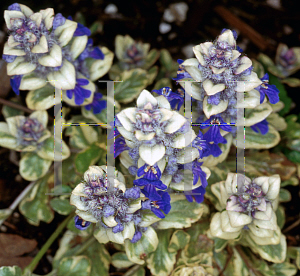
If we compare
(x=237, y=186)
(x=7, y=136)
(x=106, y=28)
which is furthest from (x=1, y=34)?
(x=237, y=186)

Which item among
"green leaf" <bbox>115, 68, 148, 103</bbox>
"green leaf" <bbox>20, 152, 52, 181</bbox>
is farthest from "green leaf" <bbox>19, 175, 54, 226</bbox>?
"green leaf" <bbox>115, 68, 148, 103</bbox>

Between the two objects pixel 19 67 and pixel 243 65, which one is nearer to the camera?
pixel 243 65

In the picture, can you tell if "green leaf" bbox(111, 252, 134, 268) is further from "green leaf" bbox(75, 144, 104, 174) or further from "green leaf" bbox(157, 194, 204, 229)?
"green leaf" bbox(75, 144, 104, 174)

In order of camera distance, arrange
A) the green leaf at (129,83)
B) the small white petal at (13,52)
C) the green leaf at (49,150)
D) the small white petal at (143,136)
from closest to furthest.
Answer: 1. the small white petal at (143,136)
2. the small white petal at (13,52)
3. the green leaf at (49,150)
4. the green leaf at (129,83)

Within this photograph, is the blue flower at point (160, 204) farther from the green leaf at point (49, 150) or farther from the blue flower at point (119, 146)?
the green leaf at point (49, 150)

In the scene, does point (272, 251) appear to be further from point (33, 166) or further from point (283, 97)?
point (33, 166)

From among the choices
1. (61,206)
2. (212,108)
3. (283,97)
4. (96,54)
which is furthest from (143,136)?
(283,97)

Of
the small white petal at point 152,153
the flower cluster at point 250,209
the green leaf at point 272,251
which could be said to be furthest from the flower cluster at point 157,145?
the green leaf at point 272,251
